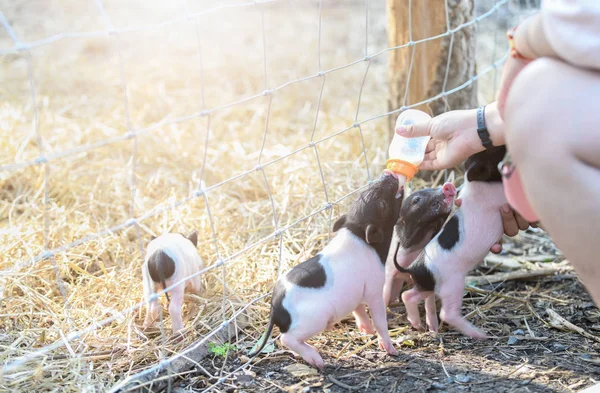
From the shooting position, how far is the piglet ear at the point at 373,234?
8.95 ft

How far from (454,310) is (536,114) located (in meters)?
1.25

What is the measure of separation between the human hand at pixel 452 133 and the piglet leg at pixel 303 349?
950 mm

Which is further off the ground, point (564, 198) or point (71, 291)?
point (564, 198)

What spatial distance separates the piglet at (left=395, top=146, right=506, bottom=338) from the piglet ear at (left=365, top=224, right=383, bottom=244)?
0.73ft

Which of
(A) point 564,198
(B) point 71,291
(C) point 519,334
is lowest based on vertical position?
(C) point 519,334

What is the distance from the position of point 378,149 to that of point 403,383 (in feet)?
6.15

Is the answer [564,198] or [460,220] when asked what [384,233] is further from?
[564,198]

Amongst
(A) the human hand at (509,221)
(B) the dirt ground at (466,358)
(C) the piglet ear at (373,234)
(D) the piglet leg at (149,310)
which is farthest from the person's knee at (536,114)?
(D) the piglet leg at (149,310)

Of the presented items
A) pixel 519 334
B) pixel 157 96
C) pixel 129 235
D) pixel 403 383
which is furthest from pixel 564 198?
pixel 157 96

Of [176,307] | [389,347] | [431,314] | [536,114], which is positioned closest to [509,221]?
[431,314]

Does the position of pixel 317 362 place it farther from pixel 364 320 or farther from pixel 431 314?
pixel 431 314

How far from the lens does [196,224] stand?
3.81 m

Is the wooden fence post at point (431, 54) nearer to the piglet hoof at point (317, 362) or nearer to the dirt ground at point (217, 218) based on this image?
the dirt ground at point (217, 218)

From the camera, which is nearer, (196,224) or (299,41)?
(196,224)
